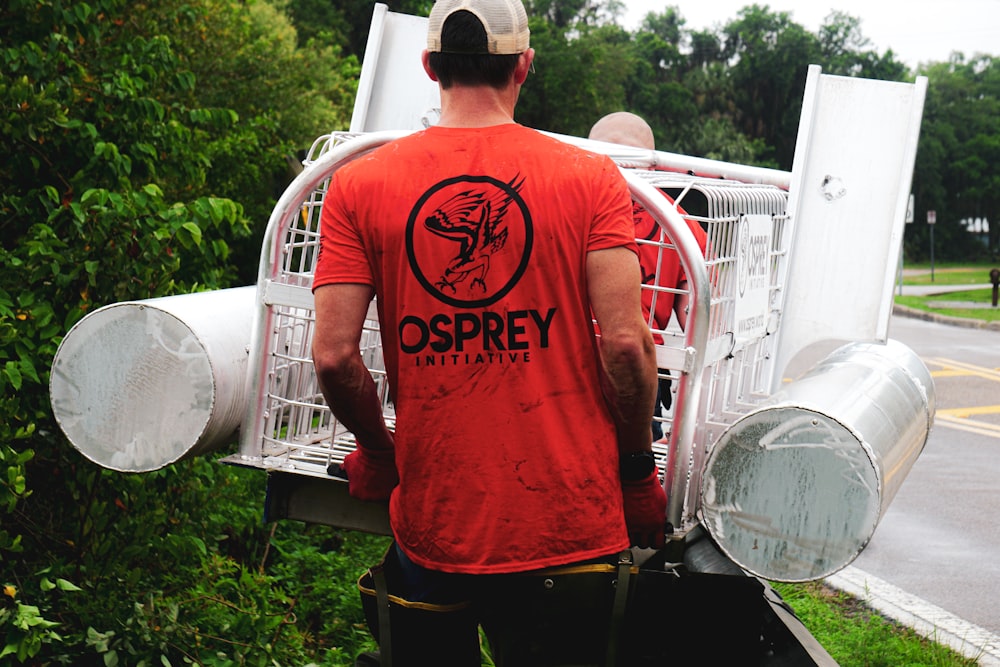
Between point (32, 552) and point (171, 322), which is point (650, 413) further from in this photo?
point (32, 552)

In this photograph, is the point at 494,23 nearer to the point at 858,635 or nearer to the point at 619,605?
the point at 619,605

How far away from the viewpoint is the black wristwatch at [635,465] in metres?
2.44

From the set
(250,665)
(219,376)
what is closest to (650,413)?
(219,376)

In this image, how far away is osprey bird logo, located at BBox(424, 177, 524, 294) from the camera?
2246mm

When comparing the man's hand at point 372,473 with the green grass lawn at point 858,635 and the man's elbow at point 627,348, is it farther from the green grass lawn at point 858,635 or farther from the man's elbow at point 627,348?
the green grass lawn at point 858,635

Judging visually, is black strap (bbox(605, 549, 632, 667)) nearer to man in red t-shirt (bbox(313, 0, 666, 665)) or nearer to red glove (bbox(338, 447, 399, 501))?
man in red t-shirt (bbox(313, 0, 666, 665))

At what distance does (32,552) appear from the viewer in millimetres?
4090

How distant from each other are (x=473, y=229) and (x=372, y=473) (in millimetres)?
709

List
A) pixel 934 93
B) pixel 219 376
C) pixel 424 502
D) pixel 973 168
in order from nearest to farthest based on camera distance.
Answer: pixel 424 502
pixel 219 376
pixel 973 168
pixel 934 93

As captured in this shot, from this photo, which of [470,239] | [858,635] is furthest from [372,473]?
[858,635]

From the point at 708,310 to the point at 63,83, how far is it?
2722mm

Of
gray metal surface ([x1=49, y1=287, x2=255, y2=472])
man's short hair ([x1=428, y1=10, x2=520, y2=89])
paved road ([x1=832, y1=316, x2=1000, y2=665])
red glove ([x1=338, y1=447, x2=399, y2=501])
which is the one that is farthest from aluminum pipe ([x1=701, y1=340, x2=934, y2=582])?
paved road ([x1=832, y1=316, x2=1000, y2=665])

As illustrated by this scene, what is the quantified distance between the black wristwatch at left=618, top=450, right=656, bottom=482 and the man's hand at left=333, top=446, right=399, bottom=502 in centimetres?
54

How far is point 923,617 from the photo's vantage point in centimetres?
541
